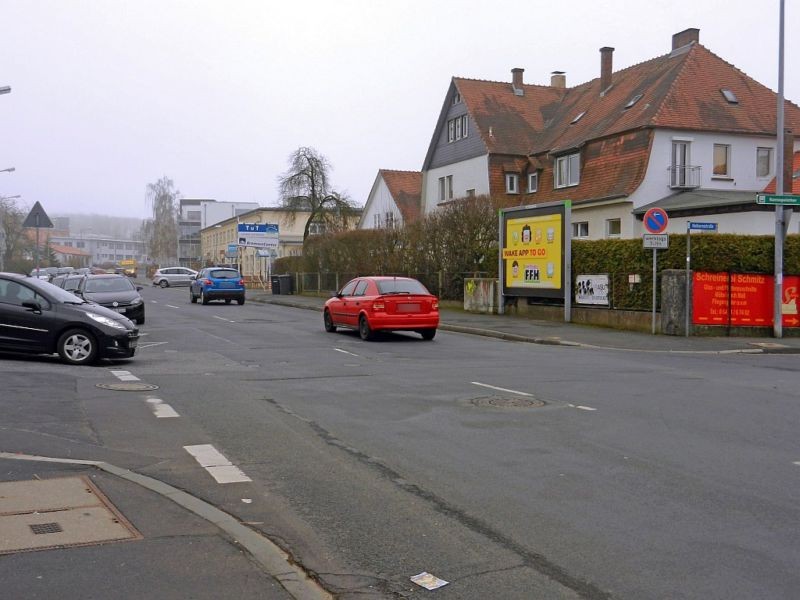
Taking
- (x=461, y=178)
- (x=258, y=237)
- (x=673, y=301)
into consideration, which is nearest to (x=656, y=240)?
(x=673, y=301)

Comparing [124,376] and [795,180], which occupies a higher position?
[795,180]

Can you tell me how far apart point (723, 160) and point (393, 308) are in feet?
75.7

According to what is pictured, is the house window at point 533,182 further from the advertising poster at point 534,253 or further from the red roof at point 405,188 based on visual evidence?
the advertising poster at point 534,253

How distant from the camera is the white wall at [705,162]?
3541cm

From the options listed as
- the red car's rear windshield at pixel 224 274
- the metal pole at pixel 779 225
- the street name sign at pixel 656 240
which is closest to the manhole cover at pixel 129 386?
the street name sign at pixel 656 240

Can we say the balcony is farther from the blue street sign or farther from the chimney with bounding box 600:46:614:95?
the blue street sign

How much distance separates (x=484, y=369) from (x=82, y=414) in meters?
7.11

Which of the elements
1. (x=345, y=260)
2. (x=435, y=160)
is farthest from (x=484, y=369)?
(x=435, y=160)

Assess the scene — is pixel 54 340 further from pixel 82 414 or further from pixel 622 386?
pixel 622 386

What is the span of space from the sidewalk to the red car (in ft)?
9.18

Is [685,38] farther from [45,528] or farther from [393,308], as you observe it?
[45,528]

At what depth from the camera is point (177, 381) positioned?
494 inches

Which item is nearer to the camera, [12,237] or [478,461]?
[478,461]

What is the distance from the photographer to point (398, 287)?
2058cm
